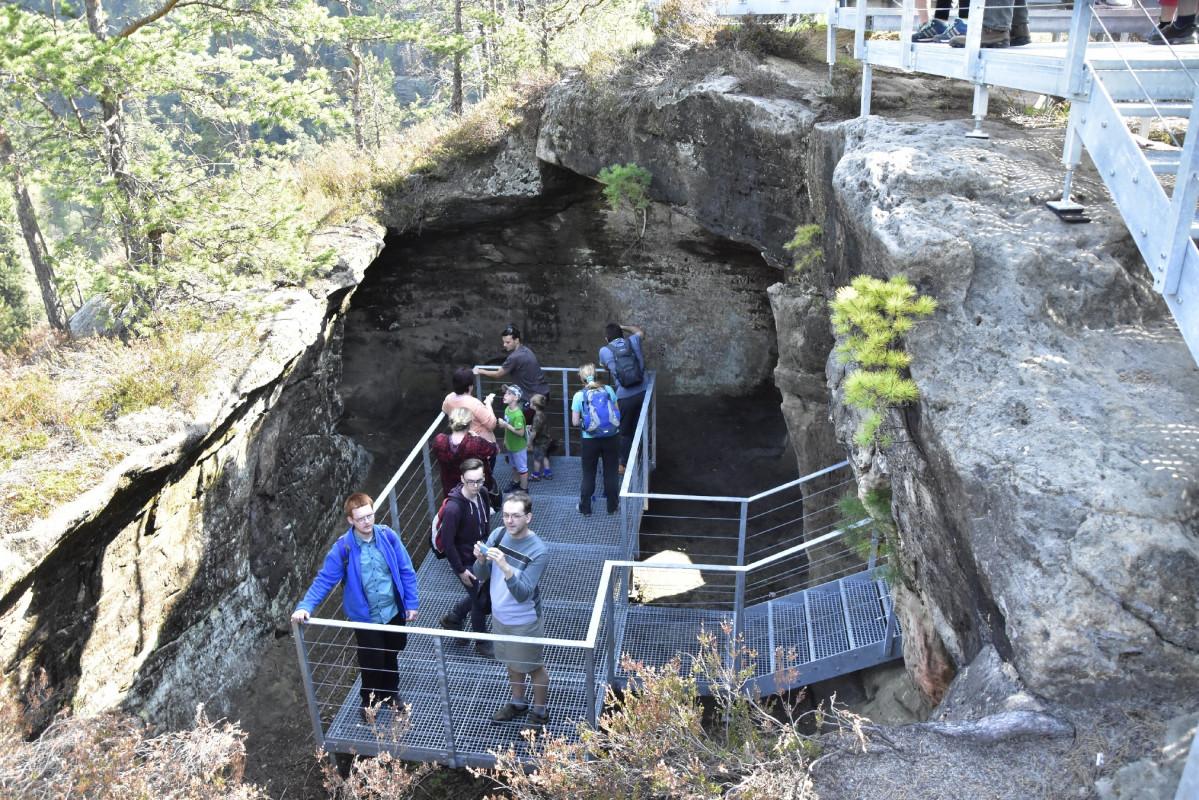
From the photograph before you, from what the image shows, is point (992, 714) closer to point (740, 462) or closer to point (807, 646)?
point (807, 646)

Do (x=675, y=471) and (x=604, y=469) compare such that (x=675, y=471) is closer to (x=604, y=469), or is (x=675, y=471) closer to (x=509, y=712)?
(x=604, y=469)

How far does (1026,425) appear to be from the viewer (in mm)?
4422

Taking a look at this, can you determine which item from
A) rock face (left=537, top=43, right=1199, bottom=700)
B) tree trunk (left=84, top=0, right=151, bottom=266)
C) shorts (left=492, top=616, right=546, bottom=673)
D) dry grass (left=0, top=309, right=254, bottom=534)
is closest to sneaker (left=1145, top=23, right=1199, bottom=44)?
rock face (left=537, top=43, right=1199, bottom=700)

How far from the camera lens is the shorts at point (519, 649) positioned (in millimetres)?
5887

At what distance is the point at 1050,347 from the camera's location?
485 cm

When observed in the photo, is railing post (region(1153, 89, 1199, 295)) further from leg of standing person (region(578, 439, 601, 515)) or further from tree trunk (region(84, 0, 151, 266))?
tree trunk (region(84, 0, 151, 266))

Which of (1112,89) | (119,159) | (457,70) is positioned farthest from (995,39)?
(457,70)

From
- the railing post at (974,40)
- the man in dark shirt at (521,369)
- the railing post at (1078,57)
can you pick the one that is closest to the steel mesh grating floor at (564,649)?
the man in dark shirt at (521,369)

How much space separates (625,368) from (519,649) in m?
3.91

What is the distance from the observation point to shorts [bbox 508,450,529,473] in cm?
933

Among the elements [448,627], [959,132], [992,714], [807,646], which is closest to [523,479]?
[448,627]

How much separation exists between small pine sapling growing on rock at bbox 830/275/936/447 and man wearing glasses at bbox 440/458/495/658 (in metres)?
2.76

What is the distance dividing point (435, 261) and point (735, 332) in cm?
493

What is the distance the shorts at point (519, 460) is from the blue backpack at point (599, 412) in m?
1.11
